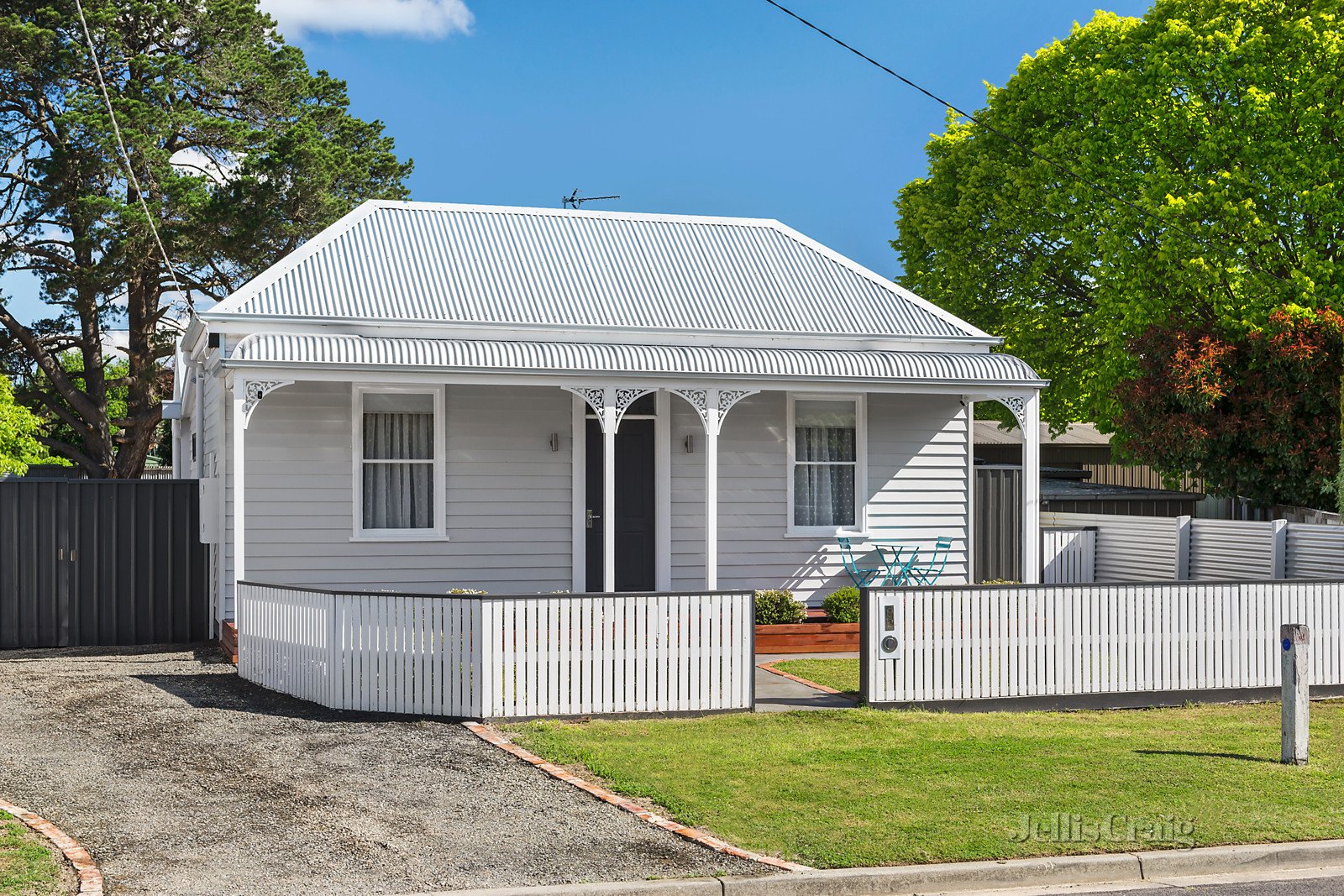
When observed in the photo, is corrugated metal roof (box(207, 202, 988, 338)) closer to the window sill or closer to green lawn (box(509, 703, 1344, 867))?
the window sill

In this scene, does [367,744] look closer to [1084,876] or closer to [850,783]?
[850,783]

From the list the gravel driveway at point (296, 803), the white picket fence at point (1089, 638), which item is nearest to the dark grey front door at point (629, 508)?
the gravel driveway at point (296, 803)

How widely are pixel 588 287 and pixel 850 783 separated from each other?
1000 centimetres

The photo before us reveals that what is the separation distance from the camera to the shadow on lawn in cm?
944

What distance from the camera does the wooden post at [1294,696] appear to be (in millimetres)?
9312

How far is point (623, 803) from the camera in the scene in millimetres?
8109

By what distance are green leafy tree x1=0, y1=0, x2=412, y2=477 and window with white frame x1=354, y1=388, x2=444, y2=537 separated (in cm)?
1885

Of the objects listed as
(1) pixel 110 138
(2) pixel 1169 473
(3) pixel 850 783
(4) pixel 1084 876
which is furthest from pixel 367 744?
(1) pixel 110 138

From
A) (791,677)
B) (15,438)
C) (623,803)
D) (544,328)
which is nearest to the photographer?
(623,803)

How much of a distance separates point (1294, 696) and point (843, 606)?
658 centimetres

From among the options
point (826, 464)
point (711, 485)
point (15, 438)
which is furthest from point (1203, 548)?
point (15, 438)

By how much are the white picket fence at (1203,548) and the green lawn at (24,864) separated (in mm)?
12280

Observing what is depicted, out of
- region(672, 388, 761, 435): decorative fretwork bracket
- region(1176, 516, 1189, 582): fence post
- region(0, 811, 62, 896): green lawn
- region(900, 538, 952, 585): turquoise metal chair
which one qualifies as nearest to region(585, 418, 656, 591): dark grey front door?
region(672, 388, 761, 435): decorative fretwork bracket

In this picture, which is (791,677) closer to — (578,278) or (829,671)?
(829,671)
